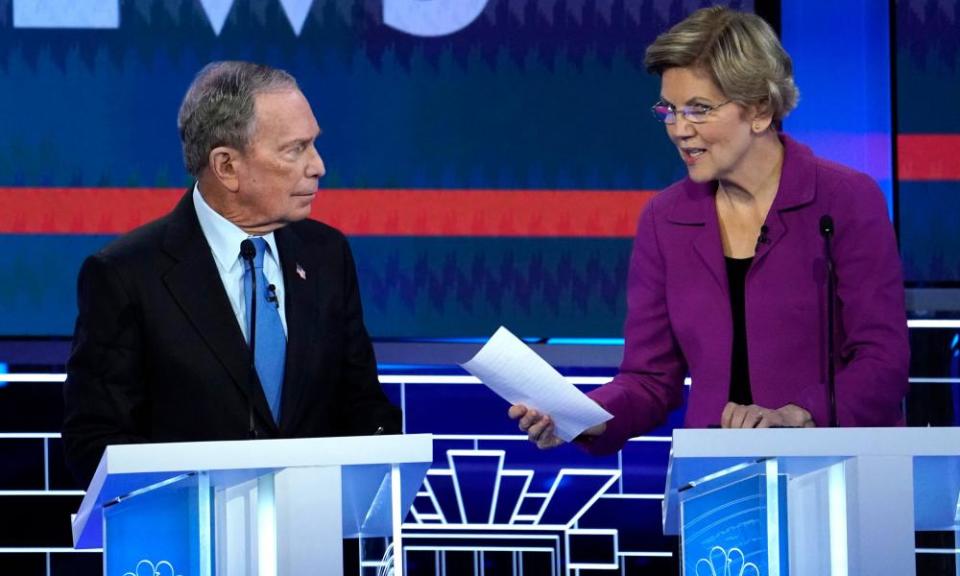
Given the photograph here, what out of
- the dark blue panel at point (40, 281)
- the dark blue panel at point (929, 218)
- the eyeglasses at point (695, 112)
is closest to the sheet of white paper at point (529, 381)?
the eyeglasses at point (695, 112)

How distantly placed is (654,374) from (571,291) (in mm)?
1105

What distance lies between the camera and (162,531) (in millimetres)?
2227

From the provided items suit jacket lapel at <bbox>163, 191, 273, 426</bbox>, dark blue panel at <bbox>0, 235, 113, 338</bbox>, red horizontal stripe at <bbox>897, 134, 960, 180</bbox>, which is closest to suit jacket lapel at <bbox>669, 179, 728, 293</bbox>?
suit jacket lapel at <bbox>163, 191, 273, 426</bbox>

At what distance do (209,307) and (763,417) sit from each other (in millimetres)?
1029

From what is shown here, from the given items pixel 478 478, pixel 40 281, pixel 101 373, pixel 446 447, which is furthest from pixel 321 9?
pixel 101 373

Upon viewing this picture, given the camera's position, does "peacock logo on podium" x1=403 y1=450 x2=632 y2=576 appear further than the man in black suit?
Yes

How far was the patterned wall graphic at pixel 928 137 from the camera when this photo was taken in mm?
4254

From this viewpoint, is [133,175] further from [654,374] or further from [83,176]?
[654,374]

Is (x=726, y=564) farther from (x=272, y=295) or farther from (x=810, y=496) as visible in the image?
(x=272, y=295)

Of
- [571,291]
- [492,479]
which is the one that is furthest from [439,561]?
[571,291]

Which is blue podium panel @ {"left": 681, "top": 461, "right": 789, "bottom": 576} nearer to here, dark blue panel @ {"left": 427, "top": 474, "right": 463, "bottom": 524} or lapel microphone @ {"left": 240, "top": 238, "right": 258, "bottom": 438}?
lapel microphone @ {"left": 240, "top": 238, "right": 258, "bottom": 438}

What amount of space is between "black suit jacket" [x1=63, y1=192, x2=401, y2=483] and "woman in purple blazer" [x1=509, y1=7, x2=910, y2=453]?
1.89ft

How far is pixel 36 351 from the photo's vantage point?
4.36 metres

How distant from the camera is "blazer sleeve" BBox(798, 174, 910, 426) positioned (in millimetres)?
2926
